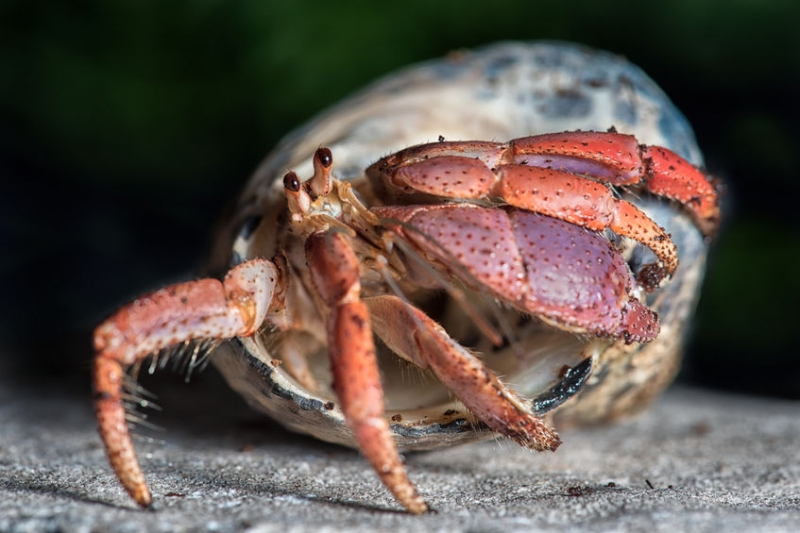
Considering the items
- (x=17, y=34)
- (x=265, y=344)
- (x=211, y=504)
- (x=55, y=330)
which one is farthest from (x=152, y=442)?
(x=17, y=34)

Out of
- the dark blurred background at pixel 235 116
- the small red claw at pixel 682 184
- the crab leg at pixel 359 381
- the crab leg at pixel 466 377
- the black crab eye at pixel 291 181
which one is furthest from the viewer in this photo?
the dark blurred background at pixel 235 116

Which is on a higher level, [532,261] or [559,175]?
[559,175]

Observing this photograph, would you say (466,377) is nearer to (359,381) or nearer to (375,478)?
(359,381)

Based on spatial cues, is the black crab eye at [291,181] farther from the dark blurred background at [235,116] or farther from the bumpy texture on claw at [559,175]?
the dark blurred background at [235,116]

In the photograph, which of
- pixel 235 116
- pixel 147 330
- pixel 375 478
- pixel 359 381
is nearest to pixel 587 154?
pixel 359 381

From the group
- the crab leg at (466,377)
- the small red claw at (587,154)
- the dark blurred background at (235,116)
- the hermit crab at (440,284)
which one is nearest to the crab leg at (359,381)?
the hermit crab at (440,284)

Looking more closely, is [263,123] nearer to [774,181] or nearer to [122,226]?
[122,226]
